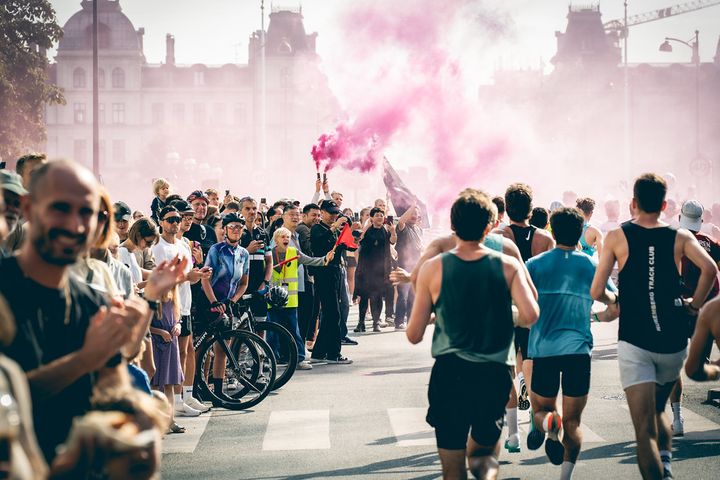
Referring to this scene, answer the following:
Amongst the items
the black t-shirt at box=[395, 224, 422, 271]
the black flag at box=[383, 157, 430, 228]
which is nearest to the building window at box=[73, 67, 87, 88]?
the black flag at box=[383, 157, 430, 228]

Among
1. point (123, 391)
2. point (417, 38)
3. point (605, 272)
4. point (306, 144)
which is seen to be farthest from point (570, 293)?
point (306, 144)

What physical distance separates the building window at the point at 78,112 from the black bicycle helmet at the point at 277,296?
105 metres

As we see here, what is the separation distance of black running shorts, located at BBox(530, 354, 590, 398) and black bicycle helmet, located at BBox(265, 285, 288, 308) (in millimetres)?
4809

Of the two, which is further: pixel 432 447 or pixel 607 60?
pixel 607 60

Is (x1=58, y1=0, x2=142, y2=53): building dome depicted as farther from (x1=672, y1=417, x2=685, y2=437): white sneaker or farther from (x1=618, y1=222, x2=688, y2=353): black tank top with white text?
(x1=618, y1=222, x2=688, y2=353): black tank top with white text

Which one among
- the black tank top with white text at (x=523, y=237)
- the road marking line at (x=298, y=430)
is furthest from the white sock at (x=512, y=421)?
the road marking line at (x=298, y=430)

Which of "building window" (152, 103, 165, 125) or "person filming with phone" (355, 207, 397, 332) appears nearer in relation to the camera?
"person filming with phone" (355, 207, 397, 332)

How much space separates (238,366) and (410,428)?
202cm

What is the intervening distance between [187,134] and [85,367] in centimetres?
11153

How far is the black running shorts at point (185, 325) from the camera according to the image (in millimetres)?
9773

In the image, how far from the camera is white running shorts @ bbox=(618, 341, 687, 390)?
6.17 meters

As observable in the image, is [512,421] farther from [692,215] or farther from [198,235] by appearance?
[198,235]

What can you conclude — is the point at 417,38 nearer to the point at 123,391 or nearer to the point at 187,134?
the point at 123,391

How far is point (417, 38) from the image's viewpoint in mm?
30719
